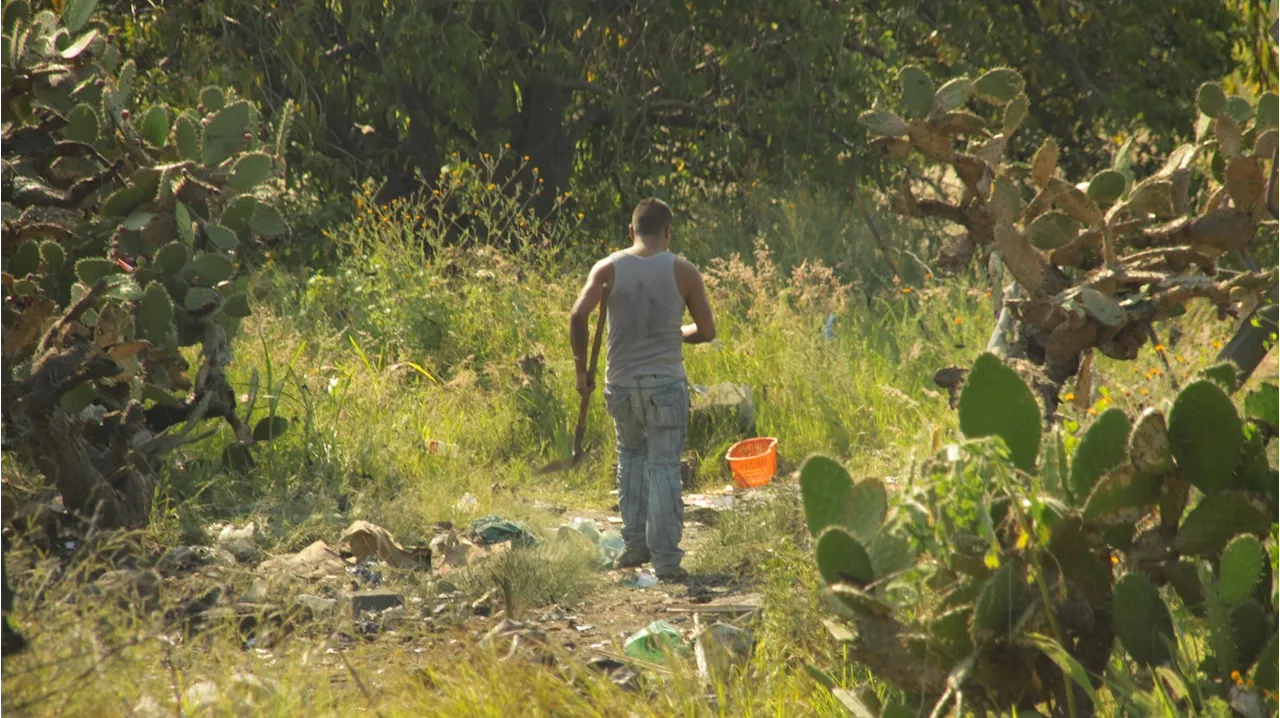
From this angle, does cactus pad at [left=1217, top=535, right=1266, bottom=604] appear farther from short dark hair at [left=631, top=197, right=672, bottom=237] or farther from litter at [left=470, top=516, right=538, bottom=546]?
litter at [left=470, top=516, right=538, bottom=546]

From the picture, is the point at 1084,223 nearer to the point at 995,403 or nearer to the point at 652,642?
the point at 995,403

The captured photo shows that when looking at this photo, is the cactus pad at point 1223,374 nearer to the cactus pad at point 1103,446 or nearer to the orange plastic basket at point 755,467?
the cactus pad at point 1103,446

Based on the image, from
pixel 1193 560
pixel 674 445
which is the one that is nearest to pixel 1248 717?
pixel 1193 560

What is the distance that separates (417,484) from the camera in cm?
700

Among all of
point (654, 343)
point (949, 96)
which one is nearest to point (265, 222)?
point (654, 343)

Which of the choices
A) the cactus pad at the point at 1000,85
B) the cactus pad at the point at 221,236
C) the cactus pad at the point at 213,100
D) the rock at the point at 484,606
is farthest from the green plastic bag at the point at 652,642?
the cactus pad at the point at 213,100

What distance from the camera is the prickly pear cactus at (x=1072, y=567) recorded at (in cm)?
282

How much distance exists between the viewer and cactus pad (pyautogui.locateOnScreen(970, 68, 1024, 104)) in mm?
4738

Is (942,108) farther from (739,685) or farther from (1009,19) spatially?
(1009,19)

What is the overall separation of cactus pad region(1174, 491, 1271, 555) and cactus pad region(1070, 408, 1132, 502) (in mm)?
221

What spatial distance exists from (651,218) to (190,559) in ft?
7.57

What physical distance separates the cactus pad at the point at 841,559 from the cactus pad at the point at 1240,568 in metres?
0.71

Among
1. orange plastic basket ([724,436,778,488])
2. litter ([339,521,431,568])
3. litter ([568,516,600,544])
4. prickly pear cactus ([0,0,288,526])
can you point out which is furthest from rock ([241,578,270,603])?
orange plastic basket ([724,436,778,488])

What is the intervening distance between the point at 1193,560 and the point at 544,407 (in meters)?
5.36
